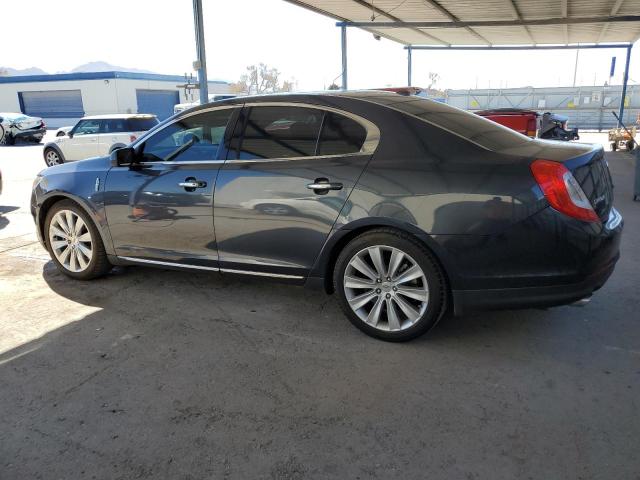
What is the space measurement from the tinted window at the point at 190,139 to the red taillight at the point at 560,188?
92.9 inches

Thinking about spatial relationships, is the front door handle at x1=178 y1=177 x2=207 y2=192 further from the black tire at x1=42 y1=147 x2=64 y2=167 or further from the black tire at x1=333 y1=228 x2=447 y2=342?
the black tire at x1=42 y1=147 x2=64 y2=167

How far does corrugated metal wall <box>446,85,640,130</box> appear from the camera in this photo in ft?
111

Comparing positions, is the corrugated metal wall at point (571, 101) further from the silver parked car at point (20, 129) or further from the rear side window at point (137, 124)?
the rear side window at point (137, 124)

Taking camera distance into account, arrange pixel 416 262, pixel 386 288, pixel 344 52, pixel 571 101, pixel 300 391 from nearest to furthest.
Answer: pixel 300 391 → pixel 416 262 → pixel 386 288 → pixel 344 52 → pixel 571 101

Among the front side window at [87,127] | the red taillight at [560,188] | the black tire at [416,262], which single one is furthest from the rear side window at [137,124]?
the red taillight at [560,188]

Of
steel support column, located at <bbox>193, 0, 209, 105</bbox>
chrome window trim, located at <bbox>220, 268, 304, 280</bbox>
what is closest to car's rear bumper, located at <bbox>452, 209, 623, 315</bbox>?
chrome window trim, located at <bbox>220, 268, 304, 280</bbox>

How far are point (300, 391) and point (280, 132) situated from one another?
6.23 feet

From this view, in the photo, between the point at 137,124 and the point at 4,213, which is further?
the point at 137,124

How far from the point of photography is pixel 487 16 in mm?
16891

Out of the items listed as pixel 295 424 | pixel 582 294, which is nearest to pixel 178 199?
pixel 295 424

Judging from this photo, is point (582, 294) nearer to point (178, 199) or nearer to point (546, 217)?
point (546, 217)

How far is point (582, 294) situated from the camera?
128 inches

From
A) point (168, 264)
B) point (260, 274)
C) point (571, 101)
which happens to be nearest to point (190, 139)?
point (168, 264)

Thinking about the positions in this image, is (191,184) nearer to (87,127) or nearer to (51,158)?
(87,127)
